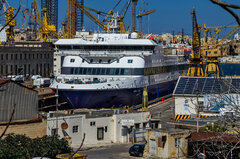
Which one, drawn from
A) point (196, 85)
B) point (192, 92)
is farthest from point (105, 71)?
point (192, 92)

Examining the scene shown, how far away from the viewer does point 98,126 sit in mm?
34031

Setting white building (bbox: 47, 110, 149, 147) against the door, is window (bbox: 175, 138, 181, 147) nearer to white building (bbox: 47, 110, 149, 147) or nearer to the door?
the door

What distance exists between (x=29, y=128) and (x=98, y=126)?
6031 millimetres

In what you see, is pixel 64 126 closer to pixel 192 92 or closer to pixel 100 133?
pixel 100 133

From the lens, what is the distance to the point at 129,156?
27.9m

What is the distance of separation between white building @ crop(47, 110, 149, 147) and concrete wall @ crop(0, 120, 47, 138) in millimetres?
620

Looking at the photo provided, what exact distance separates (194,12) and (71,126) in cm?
4573

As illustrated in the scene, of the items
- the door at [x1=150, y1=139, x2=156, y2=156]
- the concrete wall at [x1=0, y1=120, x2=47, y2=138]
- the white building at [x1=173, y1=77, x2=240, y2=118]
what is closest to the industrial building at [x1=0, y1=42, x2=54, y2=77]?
the white building at [x1=173, y1=77, x2=240, y2=118]

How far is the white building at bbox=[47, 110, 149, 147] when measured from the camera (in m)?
31.9

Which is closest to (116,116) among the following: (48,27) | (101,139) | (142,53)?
(101,139)

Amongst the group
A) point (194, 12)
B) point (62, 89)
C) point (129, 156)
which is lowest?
point (129, 156)

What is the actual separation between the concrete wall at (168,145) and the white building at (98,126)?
7017mm

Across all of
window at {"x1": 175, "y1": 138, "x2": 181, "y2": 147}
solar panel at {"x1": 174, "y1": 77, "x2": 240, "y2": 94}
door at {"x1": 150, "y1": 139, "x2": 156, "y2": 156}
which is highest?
solar panel at {"x1": 174, "y1": 77, "x2": 240, "y2": 94}

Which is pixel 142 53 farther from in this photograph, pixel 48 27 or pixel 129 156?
pixel 48 27
